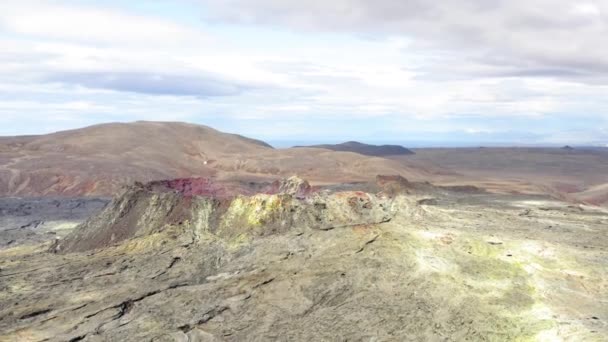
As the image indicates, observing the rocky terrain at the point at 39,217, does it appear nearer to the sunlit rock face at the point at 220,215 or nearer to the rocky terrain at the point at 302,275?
the rocky terrain at the point at 302,275

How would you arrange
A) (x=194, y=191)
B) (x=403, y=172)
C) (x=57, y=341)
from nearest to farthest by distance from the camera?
(x=57, y=341)
(x=194, y=191)
(x=403, y=172)

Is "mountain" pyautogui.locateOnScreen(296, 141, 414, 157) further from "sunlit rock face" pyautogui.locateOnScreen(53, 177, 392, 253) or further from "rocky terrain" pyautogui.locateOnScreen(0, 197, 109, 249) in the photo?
"sunlit rock face" pyautogui.locateOnScreen(53, 177, 392, 253)

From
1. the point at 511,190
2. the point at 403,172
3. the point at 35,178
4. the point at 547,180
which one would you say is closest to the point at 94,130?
the point at 35,178

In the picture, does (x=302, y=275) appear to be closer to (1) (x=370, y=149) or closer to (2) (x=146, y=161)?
(2) (x=146, y=161)

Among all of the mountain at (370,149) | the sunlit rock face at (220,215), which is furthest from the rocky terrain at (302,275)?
the mountain at (370,149)

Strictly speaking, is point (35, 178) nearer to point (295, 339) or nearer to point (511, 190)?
point (511, 190)

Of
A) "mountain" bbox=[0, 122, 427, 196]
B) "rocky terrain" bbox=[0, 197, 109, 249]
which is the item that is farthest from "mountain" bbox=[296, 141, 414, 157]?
"rocky terrain" bbox=[0, 197, 109, 249]
